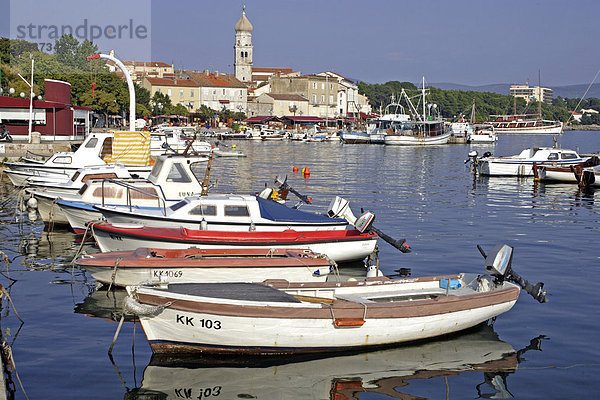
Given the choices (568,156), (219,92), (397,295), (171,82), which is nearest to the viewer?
(397,295)

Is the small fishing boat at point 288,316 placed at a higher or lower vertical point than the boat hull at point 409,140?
lower

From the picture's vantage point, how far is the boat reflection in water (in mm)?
11977

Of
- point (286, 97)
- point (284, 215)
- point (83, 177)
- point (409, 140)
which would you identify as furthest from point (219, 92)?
point (284, 215)

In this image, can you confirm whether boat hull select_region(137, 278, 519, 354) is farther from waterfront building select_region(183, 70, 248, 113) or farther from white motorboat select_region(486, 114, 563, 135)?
white motorboat select_region(486, 114, 563, 135)

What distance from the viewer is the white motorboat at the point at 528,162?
4738cm

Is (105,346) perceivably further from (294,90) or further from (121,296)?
(294,90)

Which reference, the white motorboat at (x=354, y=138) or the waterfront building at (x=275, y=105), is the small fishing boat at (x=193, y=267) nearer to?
the white motorboat at (x=354, y=138)

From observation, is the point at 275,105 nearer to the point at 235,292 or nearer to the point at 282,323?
the point at 235,292

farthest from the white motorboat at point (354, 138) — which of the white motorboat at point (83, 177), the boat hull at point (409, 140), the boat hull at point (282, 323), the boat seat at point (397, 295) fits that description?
the boat hull at point (282, 323)

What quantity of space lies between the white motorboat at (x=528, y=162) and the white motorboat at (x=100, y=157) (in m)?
26.5

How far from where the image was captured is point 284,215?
65.7 ft

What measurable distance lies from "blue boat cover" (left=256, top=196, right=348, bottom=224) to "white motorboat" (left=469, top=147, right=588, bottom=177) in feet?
99.8

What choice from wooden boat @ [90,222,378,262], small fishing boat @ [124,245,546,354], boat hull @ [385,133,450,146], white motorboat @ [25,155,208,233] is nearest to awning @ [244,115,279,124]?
boat hull @ [385,133,450,146]

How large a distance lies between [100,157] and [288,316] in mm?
22250
